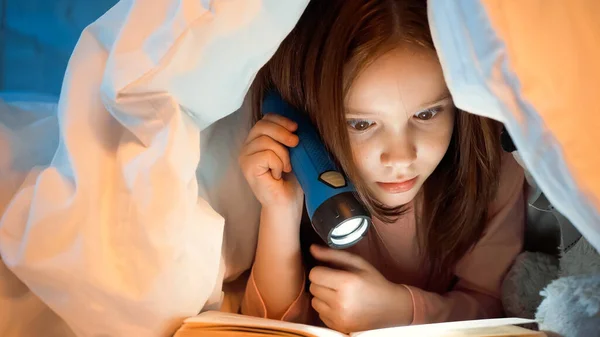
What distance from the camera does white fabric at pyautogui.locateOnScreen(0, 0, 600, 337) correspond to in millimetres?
490

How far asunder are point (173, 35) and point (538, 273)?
2.02ft

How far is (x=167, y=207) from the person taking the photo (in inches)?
23.6

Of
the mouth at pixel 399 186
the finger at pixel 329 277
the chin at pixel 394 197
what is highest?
the mouth at pixel 399 186

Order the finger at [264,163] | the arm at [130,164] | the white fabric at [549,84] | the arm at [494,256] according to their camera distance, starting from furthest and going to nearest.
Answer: the arm at [494,256] < the finger at [264,163] < the arm at [130,164] < the white fabric at [549,84]

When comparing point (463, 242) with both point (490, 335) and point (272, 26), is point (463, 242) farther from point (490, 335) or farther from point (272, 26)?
point (272, 26)

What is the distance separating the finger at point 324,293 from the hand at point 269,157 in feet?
0.44

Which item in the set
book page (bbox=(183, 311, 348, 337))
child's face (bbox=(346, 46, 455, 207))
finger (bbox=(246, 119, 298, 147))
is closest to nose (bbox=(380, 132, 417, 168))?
child's face (bbox=(346, 46, 455, 207))

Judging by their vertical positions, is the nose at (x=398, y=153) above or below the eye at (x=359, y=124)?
below

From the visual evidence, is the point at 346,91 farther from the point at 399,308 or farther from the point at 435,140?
the point at 399,308

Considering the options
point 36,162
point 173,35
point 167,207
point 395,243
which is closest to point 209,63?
point 173,35

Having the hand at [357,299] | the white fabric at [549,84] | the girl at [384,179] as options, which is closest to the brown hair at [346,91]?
the girl at [384,179]

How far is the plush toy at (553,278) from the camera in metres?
0.62

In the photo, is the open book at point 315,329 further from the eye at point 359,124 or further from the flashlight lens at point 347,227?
the eye at point 359,124

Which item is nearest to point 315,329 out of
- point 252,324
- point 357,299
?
point 252,324
